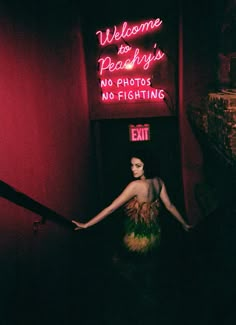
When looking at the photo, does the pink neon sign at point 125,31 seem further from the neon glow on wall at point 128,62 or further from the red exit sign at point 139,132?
the red exit sign at point 139,132

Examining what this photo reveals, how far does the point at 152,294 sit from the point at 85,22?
486 cm

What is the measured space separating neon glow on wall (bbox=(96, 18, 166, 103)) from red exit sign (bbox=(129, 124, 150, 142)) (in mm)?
560

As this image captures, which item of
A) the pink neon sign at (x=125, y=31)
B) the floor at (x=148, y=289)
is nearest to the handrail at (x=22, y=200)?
the floor at (x=148, y=289)

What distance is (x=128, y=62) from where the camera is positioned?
6523mm

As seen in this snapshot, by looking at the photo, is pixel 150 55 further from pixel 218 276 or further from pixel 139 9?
pixel 218 276

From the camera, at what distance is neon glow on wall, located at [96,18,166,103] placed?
637 centimetres

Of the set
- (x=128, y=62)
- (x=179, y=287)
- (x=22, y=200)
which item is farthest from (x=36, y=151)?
(x=128, y=62)

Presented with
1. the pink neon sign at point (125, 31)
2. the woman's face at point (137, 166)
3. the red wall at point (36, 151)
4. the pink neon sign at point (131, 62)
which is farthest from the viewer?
the pink neon sign at point (131, 62)

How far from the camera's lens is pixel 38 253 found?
396 centimetres

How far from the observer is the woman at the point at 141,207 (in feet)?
13.7

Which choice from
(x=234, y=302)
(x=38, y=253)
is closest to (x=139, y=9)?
(x=38, y=253)

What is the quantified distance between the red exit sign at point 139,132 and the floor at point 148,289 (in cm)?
255

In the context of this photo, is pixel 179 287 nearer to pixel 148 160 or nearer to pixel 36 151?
pixel 148 160

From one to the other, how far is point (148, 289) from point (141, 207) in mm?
968
